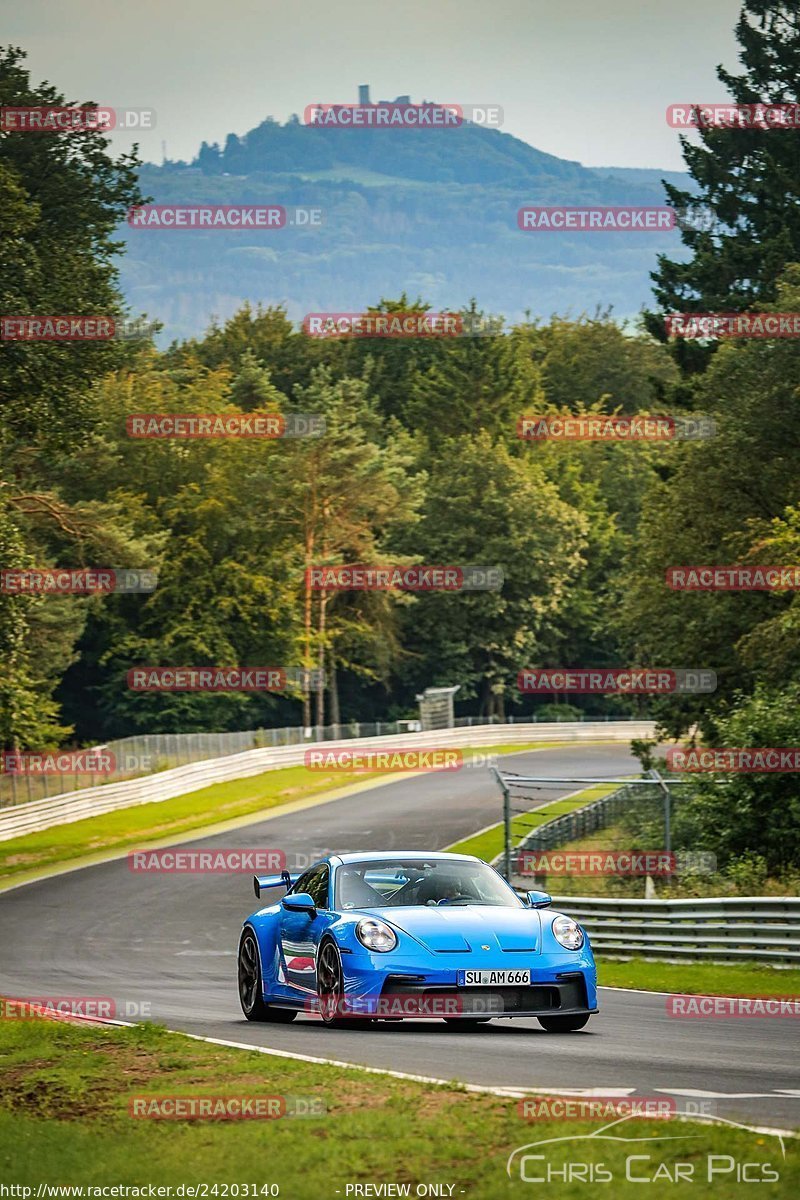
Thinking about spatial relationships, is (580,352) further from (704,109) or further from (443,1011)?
(443,1011)

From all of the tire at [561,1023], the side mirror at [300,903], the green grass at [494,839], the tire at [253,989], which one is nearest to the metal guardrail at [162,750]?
the green grass at [494,839]

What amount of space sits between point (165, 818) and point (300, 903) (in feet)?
129

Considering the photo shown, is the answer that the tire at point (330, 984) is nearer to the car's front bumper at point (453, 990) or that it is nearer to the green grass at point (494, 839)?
the car's front bumper at point (453, 990)

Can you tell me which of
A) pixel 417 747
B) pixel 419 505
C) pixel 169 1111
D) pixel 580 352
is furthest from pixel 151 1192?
pixel 580 352

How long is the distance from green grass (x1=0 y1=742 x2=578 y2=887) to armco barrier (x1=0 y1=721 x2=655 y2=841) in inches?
12.2

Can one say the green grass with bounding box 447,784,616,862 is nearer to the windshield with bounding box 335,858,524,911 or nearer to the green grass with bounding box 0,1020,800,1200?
the windshield with bounding box 335,858,524,911

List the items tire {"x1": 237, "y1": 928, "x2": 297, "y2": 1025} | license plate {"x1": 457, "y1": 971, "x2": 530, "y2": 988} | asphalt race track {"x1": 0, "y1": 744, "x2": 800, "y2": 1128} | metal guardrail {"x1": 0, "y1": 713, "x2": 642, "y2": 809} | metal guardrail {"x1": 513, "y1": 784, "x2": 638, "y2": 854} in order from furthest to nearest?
metal guardrail {"x1": 0, "y1": 713, "x2": 642, "y2": 809}, metal guardrail {"x1": 513, "y1": 784, "x2": 638, "y2": 854}, tire {"x1": 237, "y1": 928, "x2": 297, "y2": 1025}, license plate {"x1": 457, "y1": 971, "x2": 530, "y2": 988}, asphalt race track {"x1": 0, "y1": 744, "x2": 800, "y2": 1128}

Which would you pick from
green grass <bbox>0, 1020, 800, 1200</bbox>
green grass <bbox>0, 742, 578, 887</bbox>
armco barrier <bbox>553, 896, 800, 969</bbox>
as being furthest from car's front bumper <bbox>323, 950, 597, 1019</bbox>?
green grass <bbox>0, 742, 578, 887</bbox>

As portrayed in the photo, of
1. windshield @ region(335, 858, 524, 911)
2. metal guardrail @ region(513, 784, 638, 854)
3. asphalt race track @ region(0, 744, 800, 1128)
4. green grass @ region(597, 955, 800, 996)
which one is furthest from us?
metal guardrail @ region(513, 784, 638, 854)

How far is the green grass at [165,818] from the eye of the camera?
4444cm

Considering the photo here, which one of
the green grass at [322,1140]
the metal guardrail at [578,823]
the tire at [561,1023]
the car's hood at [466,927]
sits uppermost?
the green grass at [322,1140]

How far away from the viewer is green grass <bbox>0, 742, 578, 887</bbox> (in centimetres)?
4444

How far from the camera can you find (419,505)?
91562 mm

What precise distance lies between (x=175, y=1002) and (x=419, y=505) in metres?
74.1
